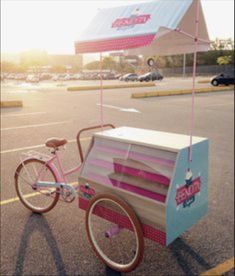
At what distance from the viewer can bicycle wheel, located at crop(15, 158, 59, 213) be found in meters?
3.27

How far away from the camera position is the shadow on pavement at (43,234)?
11.6ft

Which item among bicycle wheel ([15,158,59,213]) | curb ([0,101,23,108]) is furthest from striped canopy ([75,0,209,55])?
curb ([0,101,23,108])

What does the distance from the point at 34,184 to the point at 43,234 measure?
1171 millimetres

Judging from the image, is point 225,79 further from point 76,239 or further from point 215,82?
point 76,239

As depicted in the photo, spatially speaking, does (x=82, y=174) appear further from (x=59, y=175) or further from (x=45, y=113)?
(x=45, y=113)

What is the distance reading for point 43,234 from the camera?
411 centimetres

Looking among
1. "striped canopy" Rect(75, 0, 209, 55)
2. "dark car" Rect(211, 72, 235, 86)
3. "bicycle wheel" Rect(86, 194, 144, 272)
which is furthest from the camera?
"bicycle wheel" Rect(86, 194, 144, 272)

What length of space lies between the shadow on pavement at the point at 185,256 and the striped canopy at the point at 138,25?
9.47 ft

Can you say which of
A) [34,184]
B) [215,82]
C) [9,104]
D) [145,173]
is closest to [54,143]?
[34,184]

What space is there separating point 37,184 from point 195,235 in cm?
243

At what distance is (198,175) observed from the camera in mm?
2117

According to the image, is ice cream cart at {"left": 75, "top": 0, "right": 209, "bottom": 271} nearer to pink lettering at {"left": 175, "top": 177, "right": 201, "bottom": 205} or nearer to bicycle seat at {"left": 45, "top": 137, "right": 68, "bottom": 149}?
pink lettering at {"left": 175, "top": 177, "right": 201, "bottom": 205}

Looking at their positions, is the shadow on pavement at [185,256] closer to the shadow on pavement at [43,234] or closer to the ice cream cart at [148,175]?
the shadow on pavement at [43,234]

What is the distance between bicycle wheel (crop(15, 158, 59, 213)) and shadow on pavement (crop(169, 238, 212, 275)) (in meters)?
1.67
